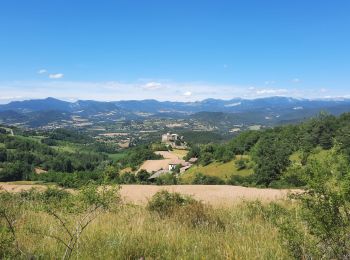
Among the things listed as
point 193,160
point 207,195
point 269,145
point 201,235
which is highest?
point 201,235

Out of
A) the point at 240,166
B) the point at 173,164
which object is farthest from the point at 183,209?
the point at 173,164

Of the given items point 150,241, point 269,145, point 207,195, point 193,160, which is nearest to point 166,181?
point 269,145

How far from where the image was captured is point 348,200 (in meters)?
3.90

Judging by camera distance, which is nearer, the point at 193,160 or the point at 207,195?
the point at 207,195

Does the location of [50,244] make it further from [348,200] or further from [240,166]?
[240,166]

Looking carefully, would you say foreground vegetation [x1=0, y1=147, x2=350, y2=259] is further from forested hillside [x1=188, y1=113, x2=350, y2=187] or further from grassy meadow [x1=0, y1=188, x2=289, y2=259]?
forested hillside [x1=188, y1=113, x2=350, y2=187]

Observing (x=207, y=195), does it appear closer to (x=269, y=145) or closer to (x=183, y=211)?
(x=183, y=211)

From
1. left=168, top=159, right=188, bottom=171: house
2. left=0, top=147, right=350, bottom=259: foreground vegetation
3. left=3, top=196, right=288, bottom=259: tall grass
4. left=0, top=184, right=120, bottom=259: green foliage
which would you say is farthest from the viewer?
left=168, top=159, right=188, bottom=171: house

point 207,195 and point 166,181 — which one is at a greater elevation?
point 207,195

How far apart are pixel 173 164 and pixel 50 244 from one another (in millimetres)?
93715

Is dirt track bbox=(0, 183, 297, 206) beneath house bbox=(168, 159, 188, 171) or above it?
above

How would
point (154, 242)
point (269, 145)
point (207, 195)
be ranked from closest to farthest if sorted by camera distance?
point (154, 242) → point (207, 195) → point (269, 145)

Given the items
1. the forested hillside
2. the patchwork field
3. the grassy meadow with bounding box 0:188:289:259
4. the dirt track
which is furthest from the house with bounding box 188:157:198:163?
the grassy meadow with bounding box 0:188:289:259

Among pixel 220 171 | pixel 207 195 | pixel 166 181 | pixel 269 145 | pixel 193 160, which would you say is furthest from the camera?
pixel 193 160
